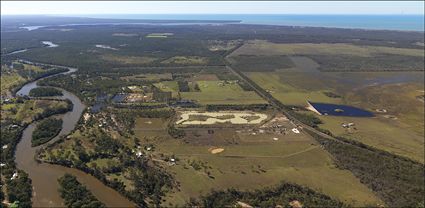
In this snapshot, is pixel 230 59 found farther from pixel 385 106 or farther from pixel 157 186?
pixel 157 186

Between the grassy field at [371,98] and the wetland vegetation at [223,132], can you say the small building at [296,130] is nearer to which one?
the wetland vegetation at [223,132]

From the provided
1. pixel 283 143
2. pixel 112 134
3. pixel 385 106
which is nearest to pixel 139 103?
pixel 112 134

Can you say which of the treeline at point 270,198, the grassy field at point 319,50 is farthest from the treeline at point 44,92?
the grassy field at point 319,50

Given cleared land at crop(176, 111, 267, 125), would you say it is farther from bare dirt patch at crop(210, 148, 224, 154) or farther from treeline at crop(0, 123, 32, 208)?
treeline at crop(0, 123, 32, 208)

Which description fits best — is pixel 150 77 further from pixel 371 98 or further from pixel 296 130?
pixel 371 98

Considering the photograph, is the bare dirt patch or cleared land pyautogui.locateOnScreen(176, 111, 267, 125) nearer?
the bare dirt patch

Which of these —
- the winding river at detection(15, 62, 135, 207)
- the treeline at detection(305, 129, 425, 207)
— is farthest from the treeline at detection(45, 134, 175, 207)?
the treeline at detection(305, 129, 425, 207)
